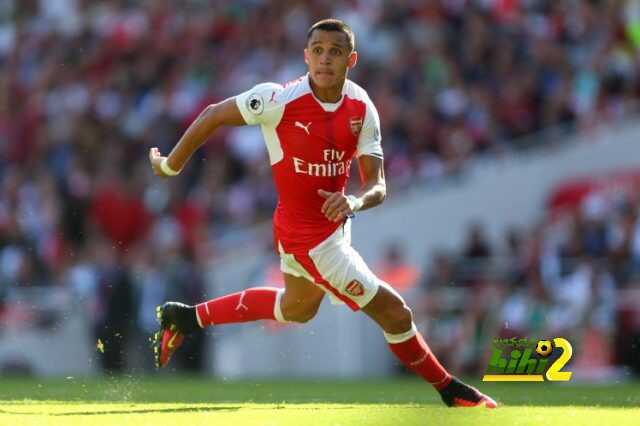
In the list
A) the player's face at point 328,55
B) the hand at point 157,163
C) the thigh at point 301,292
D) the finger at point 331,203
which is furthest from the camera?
the thigh at point 301,292

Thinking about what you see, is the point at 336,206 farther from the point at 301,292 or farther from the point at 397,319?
the point at 301,292

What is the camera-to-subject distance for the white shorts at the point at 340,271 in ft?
32.2

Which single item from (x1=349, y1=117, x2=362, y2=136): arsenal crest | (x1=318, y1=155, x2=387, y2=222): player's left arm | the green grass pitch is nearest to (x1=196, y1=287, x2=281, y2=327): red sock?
the green grass pitch

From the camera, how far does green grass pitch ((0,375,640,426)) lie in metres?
9.12

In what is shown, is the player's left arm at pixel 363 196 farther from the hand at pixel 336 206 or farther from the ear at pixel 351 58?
the ear at pixel 351 58

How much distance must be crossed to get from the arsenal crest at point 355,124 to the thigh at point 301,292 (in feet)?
3.29

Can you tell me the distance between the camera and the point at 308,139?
972cm

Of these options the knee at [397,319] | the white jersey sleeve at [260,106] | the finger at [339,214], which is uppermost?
the white jersey sleeve at [260,106]

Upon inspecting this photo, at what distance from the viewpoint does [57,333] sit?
58.9 ft

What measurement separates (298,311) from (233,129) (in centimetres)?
912

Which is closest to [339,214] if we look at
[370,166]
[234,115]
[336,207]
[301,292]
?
[336,207]

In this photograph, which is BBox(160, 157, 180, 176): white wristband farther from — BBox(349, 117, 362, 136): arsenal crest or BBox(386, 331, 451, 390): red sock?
BBox(386, 331, 451, 390): red sock

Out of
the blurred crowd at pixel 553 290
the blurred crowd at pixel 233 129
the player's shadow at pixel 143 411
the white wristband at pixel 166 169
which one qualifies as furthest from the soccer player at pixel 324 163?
the blurred crowd at pixel 233 129

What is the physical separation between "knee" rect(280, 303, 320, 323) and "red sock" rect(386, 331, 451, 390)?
1.74 feet
